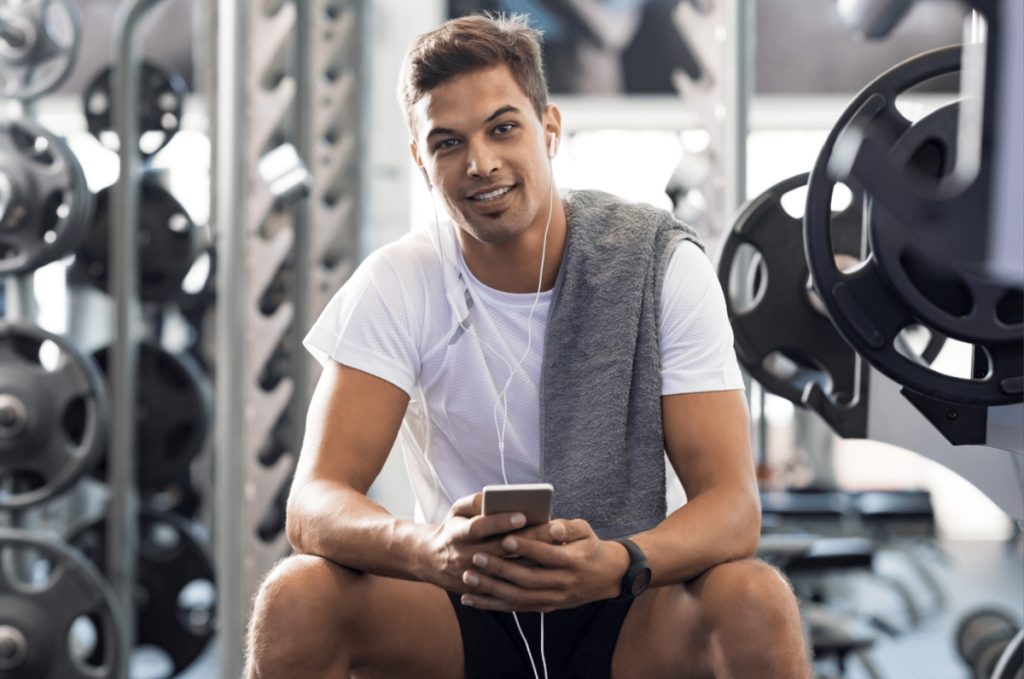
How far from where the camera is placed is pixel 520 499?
1337mm

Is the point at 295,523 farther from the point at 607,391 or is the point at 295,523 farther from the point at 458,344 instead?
the point at 607,391

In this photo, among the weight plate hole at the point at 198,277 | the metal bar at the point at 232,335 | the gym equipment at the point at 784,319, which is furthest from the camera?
the weight plate hole at the point at 198,277

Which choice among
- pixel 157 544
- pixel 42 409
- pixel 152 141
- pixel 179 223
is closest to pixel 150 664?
pixel 157 544

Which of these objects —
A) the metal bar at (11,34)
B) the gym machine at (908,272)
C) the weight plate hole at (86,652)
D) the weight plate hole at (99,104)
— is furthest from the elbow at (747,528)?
the weight plate hole at (99,104)

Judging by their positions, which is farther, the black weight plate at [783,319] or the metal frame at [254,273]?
the metal frame at [254,273]

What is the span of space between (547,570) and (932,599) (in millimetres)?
4161

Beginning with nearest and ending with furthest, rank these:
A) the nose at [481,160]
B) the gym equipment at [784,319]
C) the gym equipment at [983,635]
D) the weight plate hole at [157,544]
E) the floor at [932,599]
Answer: the nose at [481,160] → the gym equipment at [784,319] → the gym equipment at [983,635] → the weight plate hole at [157,544] → the floor at [932,599]

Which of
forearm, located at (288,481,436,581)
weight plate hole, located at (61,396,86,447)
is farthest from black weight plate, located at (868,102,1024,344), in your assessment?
weight plate hole, located at (61,396,86,447)

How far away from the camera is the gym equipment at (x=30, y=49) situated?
3.11 m

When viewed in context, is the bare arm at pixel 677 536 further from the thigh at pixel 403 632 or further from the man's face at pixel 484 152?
the man's face at pixel 484 152

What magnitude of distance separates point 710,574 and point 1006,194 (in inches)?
35.2

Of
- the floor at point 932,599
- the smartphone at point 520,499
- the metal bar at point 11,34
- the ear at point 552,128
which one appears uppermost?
the metal bar at point 11,34

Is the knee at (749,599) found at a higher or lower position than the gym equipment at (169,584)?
higher

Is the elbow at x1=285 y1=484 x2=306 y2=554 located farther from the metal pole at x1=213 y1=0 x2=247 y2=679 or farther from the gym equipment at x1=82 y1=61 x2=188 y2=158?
the gym equipment at x1=82 y1=61 x2=188 y2=158
